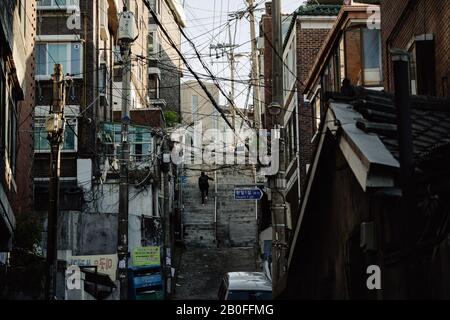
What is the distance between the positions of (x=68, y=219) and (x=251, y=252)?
13.7m

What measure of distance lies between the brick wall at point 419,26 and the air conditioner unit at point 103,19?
25386 mm

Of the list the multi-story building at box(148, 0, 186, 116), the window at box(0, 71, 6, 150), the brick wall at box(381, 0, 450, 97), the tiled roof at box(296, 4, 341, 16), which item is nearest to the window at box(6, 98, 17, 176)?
the window at box(0, 71, 6, 150)

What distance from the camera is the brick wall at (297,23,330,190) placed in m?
36.0

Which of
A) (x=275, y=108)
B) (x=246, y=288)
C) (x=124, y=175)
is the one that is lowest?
(x=246, y=288)

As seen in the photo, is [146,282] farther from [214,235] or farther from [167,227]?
[214,235]

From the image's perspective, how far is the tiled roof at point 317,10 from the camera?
3619cm

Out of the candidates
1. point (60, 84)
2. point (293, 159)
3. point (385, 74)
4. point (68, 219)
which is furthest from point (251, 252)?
point (385, 74)

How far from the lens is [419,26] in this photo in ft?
56.7

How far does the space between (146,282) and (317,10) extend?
42.4 ft

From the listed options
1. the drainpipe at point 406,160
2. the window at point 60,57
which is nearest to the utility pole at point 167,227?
the window at point 60,57

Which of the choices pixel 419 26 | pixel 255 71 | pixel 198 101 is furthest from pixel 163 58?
pixel 419 26

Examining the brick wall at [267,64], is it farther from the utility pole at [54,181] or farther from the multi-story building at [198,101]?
the multi-story building at [198,101]

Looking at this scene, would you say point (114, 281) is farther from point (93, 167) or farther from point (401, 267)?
point (401, 267)

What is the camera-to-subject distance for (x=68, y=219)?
3669 cm
